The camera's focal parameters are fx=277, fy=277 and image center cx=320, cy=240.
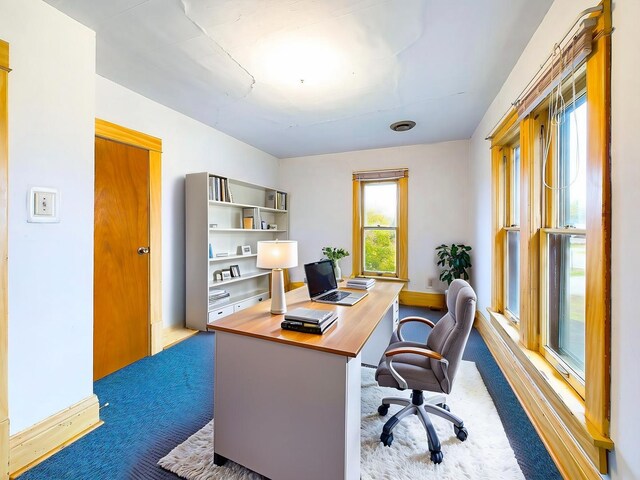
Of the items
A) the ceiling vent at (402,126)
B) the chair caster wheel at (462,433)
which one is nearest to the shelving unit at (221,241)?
the ceiling vent at (402,126)

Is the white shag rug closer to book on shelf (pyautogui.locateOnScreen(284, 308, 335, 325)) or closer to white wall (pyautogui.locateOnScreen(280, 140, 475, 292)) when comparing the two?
book on shelf (pyautogui.locateOnScreen(284, 308, 335, 325))

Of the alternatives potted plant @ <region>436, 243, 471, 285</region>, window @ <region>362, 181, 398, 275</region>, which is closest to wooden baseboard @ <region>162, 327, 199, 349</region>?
window @ <region>362, 181, 398, 275</region>

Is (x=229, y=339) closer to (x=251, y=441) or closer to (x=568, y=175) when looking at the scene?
(x=251, y=441)

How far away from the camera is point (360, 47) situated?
78.2 inches

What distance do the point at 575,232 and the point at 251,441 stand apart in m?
1.99

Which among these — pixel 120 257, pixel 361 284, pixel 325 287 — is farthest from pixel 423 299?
pixel 120 257

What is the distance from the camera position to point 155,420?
181 cm

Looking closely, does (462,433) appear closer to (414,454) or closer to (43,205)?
(414,454)

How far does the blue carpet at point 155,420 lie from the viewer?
145cm

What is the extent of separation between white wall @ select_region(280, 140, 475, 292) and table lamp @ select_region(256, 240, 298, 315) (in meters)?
3.07

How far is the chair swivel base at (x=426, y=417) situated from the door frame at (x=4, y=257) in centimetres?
195

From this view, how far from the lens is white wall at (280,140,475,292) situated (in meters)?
4.24

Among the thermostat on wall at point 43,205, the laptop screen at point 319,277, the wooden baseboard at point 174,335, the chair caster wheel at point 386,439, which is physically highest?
the thermostat on wall at point 43,205

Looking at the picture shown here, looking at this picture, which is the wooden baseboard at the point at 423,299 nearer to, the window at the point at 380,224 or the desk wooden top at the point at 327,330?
the window at the point at 380,224
